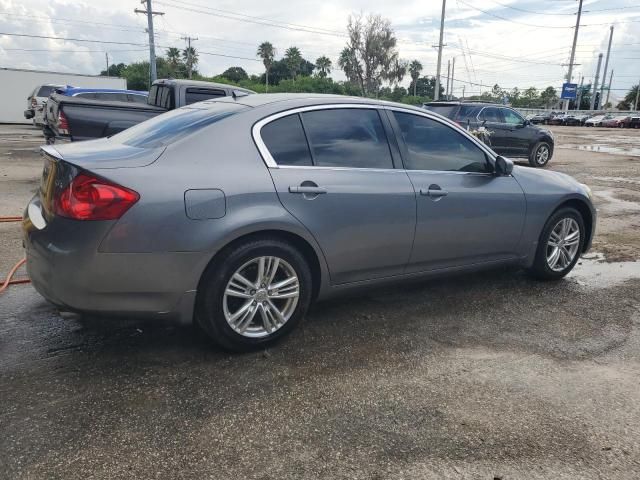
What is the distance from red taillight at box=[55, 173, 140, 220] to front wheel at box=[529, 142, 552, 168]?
547 inches

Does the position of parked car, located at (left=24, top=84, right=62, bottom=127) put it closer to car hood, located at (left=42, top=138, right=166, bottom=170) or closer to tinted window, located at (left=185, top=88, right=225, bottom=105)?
tinted window, located at (left=185, top=88, right=225, bottom=105)

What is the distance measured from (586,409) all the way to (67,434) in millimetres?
2659

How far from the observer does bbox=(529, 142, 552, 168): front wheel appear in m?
14.7

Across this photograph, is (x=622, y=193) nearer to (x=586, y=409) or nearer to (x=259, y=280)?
(x=586, y=409)

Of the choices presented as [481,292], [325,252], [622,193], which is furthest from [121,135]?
[622,193]

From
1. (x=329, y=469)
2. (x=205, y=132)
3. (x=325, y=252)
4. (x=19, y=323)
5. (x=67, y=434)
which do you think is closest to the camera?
(x=329, y=469)

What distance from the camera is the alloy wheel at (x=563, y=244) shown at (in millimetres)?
4832

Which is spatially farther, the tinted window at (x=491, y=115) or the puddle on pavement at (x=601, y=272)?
the tinted window at (x=491, y=115)

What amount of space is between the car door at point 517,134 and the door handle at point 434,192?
11.7m

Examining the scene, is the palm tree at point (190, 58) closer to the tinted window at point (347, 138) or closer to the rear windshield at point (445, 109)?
the rear windshield at point (445, 109)

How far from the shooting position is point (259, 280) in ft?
10.7

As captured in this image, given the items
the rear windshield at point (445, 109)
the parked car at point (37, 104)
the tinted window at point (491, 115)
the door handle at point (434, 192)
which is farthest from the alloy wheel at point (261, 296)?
the parked car at point (37, 104)

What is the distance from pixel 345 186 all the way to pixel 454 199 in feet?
3.25

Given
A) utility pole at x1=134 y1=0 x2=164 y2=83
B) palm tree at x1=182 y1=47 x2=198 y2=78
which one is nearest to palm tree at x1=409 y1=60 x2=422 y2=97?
palm tree at x1=182 y1=47 x2=198 y2=78
